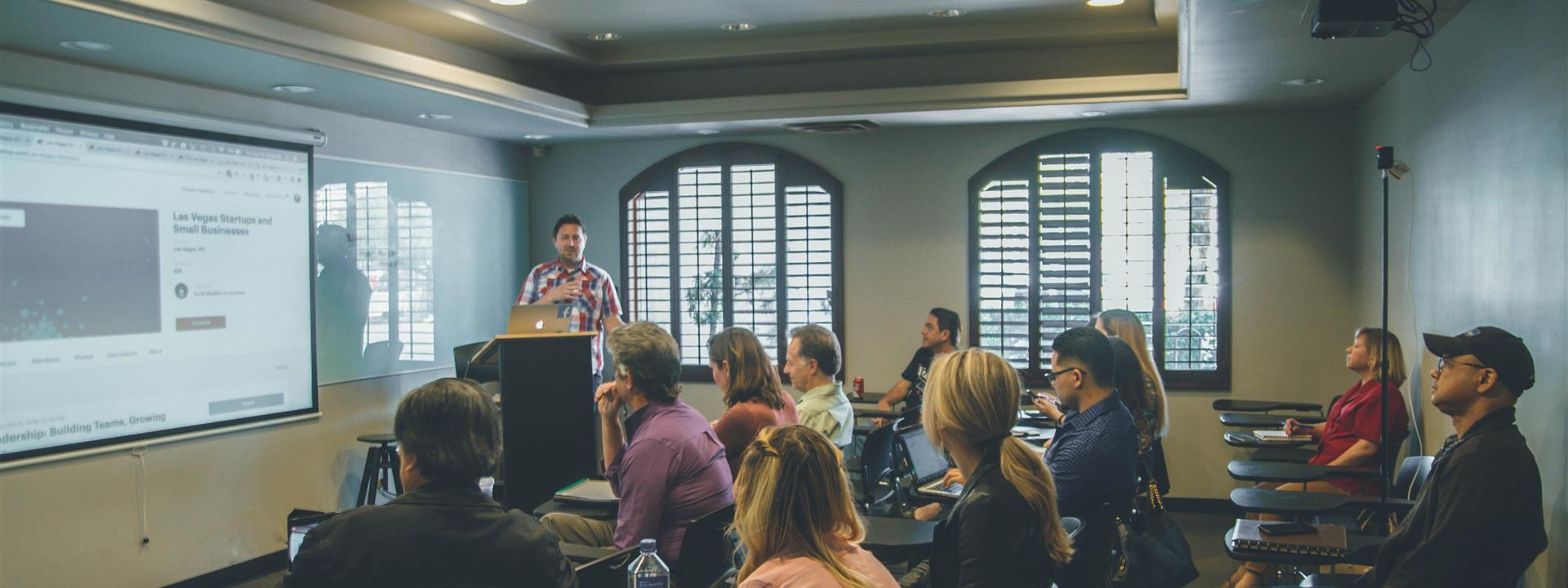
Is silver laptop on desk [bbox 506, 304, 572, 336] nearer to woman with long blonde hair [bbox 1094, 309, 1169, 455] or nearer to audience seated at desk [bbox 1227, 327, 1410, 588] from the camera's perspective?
woman with long blonde hair [bbox 1094, 309, 1169, 455]

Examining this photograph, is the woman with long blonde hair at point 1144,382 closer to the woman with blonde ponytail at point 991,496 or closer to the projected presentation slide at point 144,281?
the woman with blonde ponytail at point 991,496

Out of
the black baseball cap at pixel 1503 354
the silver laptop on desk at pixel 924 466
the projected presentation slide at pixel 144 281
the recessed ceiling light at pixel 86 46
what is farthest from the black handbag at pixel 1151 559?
the projected presentation slide at pixel 144 281

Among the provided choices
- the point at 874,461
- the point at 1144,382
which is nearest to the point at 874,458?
the point at 874,461

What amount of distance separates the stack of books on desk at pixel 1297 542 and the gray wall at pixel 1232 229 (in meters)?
2.97

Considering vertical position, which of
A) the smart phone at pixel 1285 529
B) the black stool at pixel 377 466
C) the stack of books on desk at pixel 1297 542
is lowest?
the black stool at pixel 377 466

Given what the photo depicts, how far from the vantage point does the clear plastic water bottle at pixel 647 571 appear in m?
2.60

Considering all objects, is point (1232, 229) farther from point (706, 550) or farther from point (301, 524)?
point (301, 524)

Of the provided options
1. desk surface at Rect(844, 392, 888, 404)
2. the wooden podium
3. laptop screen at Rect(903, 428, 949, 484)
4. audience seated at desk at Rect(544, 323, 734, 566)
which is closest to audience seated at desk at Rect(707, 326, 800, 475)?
audience seated at desk at Rect(544, 323, 734, 566)

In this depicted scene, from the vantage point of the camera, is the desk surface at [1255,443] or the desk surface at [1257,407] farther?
the desk surface at [1257,407]

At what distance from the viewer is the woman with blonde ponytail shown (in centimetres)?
234

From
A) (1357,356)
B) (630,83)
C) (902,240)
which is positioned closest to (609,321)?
(630,83)

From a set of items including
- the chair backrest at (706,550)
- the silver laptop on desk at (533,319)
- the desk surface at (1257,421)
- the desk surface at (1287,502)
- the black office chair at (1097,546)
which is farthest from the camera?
the desk surface at (1257,421)

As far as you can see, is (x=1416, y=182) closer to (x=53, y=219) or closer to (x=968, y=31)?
(x=968, y=31)

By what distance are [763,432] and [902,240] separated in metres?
4.84
